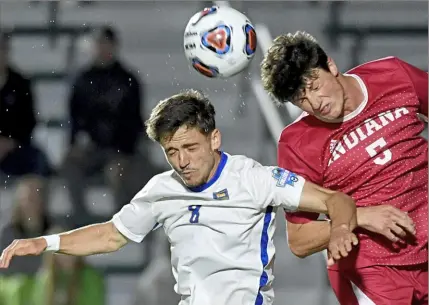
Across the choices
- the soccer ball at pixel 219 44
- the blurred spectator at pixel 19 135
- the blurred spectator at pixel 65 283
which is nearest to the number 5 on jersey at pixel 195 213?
the soccer ball at pixel 219 44

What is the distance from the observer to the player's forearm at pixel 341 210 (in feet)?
12.4

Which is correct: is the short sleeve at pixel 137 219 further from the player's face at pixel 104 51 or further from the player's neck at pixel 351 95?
the player's face at pixel 104 51

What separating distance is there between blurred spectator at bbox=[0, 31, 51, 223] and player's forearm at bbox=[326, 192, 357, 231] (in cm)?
308

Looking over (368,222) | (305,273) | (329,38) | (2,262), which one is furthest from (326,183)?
(329,38)

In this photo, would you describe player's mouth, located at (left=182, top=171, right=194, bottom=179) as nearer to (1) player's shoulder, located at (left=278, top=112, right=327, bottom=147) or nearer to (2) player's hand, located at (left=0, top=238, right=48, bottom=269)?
(1) player's shoulder, located at (left=278, top=112, right=327, bottom=147)

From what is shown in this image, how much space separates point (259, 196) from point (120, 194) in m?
3.20

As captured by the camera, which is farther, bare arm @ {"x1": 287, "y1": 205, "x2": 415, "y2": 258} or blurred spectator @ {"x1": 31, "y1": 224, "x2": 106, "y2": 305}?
blurred spectator @ {"x1": 31, "y1": 224, "x2": 106, "y2": 305}

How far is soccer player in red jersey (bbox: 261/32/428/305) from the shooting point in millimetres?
4098

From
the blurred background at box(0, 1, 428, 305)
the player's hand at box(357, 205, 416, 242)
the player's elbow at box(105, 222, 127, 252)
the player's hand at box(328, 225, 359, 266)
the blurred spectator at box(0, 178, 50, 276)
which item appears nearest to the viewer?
the player's hand at box(328, 225, 359, 266)

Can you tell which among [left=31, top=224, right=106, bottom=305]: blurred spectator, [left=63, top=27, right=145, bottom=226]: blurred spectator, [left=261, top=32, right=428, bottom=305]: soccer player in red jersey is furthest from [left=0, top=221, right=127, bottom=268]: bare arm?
[left=63, top=27, right=145, bottom=226]: blurred spectator

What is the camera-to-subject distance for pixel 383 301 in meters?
4.11

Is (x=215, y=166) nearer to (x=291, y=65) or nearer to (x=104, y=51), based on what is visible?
(x=291, y=65)

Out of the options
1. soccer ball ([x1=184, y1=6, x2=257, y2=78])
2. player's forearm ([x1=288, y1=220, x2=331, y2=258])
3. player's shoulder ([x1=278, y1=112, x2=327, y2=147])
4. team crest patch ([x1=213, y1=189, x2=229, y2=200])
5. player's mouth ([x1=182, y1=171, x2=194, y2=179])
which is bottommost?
player's forearm ([x1=288, y1=220, x2=331, y2=258])

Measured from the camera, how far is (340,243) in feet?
12.1
